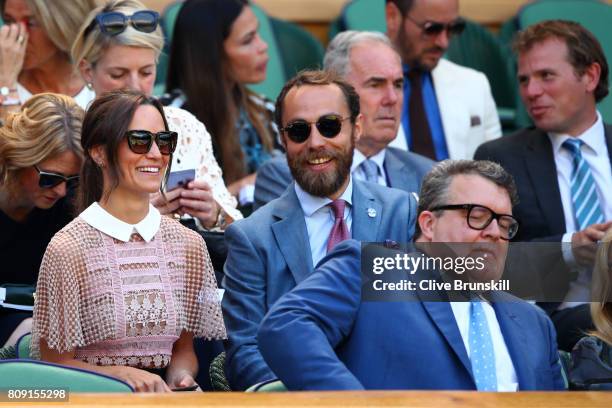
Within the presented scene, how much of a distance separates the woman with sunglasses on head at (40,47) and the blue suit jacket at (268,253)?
138 centimetres

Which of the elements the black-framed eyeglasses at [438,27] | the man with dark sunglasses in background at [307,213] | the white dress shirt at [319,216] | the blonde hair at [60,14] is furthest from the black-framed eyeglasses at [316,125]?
the black-framed eyeglasses at [438,27]

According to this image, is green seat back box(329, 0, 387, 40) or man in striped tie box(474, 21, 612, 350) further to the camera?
green seat back box(329, 0, 387, 40)

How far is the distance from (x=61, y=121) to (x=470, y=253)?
1445 mm

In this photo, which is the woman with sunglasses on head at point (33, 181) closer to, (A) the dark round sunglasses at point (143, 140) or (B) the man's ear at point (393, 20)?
(A) the dark round sunglasses at point (143, 140)

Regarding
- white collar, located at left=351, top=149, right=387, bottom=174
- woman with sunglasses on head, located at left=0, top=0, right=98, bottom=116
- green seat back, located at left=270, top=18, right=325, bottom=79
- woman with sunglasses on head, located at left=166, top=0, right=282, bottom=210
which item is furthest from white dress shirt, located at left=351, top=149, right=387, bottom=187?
green seat back, located at left=270, top=18, right=325, bottom=79

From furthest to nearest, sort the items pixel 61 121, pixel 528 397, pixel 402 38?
pixel 402 38 → pixel 61 121 → pixel 528 397

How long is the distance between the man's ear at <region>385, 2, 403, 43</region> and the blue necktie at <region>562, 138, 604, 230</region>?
1094 millimetres

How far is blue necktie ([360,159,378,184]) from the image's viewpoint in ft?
16.5

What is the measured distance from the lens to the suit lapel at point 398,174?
197 inches

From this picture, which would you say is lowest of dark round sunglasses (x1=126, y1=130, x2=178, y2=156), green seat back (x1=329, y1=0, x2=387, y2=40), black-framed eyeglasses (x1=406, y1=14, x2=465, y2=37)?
dark round sunglasses (x1=126, y1=130, x2=178, y2=156)

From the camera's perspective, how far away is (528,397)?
2.90 m

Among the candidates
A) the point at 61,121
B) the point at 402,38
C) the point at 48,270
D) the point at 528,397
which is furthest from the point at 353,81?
the point at 528,397

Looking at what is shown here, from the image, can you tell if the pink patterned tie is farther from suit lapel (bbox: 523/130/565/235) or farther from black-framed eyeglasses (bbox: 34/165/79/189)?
suit lapel (bbox: 523/130/565/235)

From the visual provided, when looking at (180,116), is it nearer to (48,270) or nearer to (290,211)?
(290,211)
